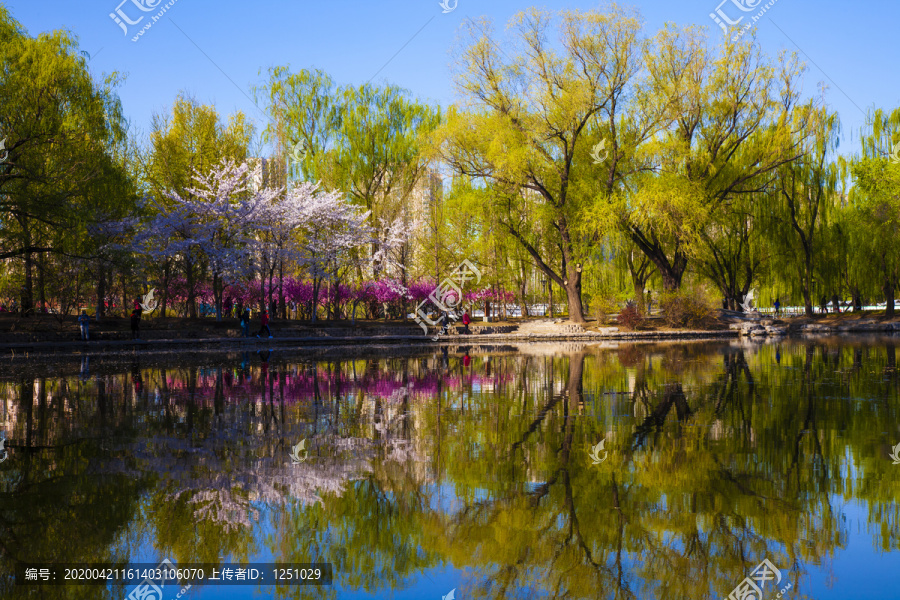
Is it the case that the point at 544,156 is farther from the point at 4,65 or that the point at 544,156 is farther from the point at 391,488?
the point at 391,488

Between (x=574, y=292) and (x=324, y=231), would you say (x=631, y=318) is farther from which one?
(x=324, y=231)

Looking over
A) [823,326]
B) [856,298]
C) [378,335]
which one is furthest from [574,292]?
[856,298]

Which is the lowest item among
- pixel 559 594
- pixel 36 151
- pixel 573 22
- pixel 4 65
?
pixel 559 594

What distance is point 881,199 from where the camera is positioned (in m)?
41.6

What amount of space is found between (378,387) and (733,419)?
7219 mm

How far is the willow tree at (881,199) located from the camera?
1603 inches

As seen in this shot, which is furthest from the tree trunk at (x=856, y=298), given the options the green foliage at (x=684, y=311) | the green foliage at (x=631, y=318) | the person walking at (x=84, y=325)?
the person walking at (x=84, y=325)

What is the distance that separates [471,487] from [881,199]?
44.2 meters

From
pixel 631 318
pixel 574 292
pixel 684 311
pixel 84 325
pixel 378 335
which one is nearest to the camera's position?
pixel 84 325

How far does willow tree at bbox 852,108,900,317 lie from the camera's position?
40719 mm

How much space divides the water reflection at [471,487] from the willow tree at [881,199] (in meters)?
33.3

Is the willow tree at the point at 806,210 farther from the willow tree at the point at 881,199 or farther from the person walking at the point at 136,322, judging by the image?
the person walking at the point at 136,322

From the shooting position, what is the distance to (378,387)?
14477 millimetres

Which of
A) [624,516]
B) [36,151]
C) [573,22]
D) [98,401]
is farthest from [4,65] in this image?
[624,516]
